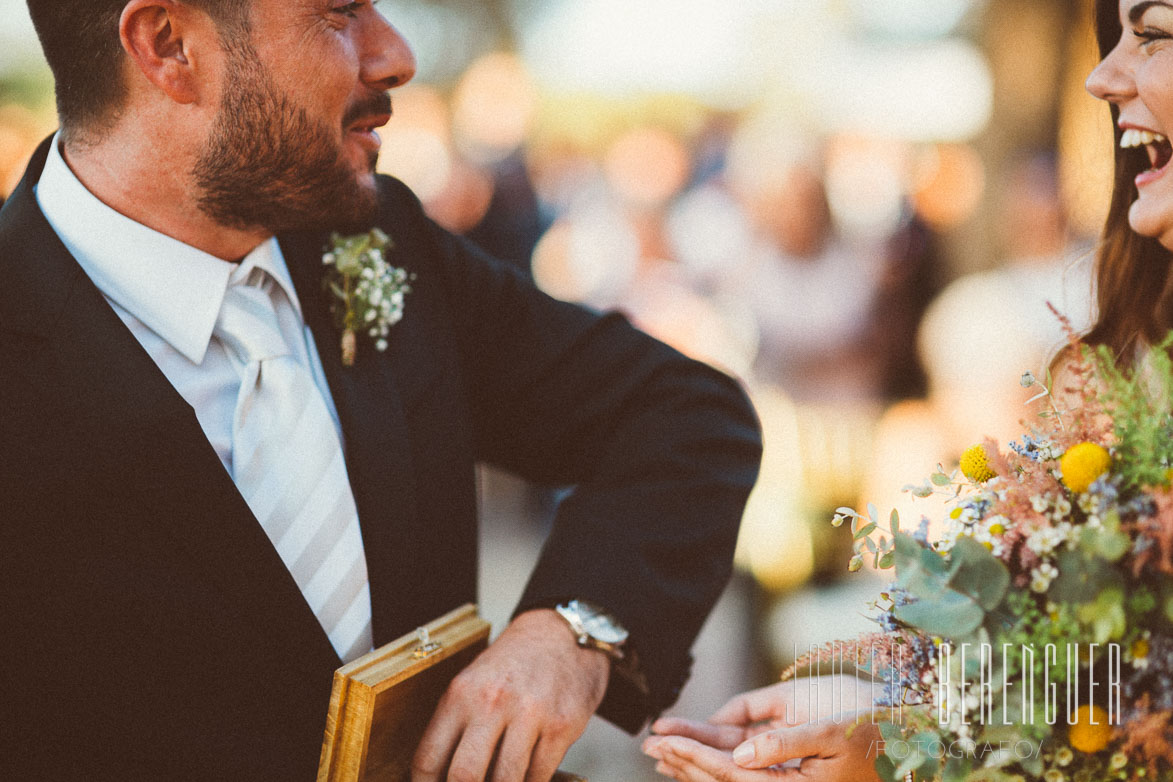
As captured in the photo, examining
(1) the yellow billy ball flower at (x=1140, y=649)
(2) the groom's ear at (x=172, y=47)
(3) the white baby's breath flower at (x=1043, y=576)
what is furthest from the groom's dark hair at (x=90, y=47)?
(1) the yellow billy ball flower at (x=1140, y=649)

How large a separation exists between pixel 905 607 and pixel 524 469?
44.3 inches

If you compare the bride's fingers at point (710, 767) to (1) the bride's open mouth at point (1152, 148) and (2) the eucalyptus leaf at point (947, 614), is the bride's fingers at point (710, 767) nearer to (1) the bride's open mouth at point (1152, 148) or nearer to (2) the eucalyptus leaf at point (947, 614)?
(2) the eucalyptus leaf at point (947, 614)

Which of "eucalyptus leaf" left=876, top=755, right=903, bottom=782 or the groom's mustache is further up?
the groom's mustache

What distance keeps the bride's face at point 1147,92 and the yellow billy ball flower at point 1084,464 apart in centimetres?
72

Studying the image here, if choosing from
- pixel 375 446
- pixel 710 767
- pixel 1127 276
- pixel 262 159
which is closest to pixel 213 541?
pixel 375 446

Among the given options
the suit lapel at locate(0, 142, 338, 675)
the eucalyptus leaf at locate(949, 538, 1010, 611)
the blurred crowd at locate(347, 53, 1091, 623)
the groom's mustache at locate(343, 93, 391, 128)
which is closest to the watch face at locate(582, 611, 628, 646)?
the suit lapel at locate(0, 142, 338, 675)

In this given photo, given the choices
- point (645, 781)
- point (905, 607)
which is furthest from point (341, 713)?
point (645, 781)

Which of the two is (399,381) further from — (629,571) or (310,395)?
(629,571)

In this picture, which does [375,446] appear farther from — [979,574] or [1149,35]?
[1149,35]

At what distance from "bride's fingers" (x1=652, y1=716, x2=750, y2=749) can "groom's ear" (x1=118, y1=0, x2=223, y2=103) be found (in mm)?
1256

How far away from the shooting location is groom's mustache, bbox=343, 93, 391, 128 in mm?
1635

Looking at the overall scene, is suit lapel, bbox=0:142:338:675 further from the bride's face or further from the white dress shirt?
the bride's face

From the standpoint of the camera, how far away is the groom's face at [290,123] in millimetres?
1514

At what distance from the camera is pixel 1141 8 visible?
1.44m
